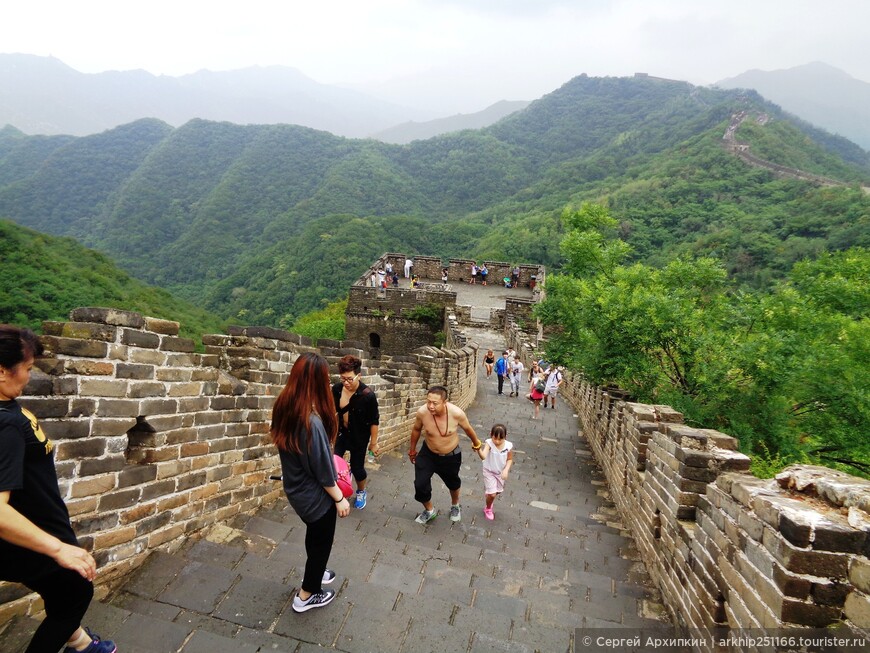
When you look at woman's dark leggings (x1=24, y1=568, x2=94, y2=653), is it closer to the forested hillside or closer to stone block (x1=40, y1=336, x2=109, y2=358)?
stone block (x1=40, y1=336, x2=109, y2=358)

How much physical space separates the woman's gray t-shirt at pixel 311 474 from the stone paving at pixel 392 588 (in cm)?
63

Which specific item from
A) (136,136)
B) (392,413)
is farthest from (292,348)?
(136,136)

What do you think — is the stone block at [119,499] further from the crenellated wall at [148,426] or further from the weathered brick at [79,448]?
the weathered brick at [79,448]

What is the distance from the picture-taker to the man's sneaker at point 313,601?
2847 mm

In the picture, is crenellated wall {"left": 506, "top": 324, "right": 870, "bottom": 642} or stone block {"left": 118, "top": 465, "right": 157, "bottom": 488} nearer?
crenellated wall {"left": 506, "top": 324, "right": 870, "bottom": 642}

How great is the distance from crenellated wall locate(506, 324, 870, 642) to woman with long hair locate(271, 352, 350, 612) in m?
2.05

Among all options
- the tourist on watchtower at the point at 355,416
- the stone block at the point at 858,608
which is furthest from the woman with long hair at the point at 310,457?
the stone block at the point at 858,608

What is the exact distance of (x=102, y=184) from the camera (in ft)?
269

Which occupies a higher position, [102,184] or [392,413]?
[102,184]

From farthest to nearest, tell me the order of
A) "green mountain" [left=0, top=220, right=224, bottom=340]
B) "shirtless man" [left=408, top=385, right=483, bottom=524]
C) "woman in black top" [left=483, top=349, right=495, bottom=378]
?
1. "green mountain" [left=0, top=220, right=224, bottom=340]
2. "woman in black top" [left=483, top=349, right=495, bottom=378]
3. "shirtless man" [left=408, top=385, right=483, bottom=524]

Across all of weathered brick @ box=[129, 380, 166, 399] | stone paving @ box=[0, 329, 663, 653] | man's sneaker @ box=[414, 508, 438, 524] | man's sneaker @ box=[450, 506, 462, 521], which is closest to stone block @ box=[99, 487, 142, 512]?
stone paving @ box=[0, 329, 663, 653]

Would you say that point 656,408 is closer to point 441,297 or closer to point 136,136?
point 441,297

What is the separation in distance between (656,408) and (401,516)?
3.00 metres

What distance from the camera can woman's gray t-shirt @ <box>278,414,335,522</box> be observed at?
2727 millimetres
